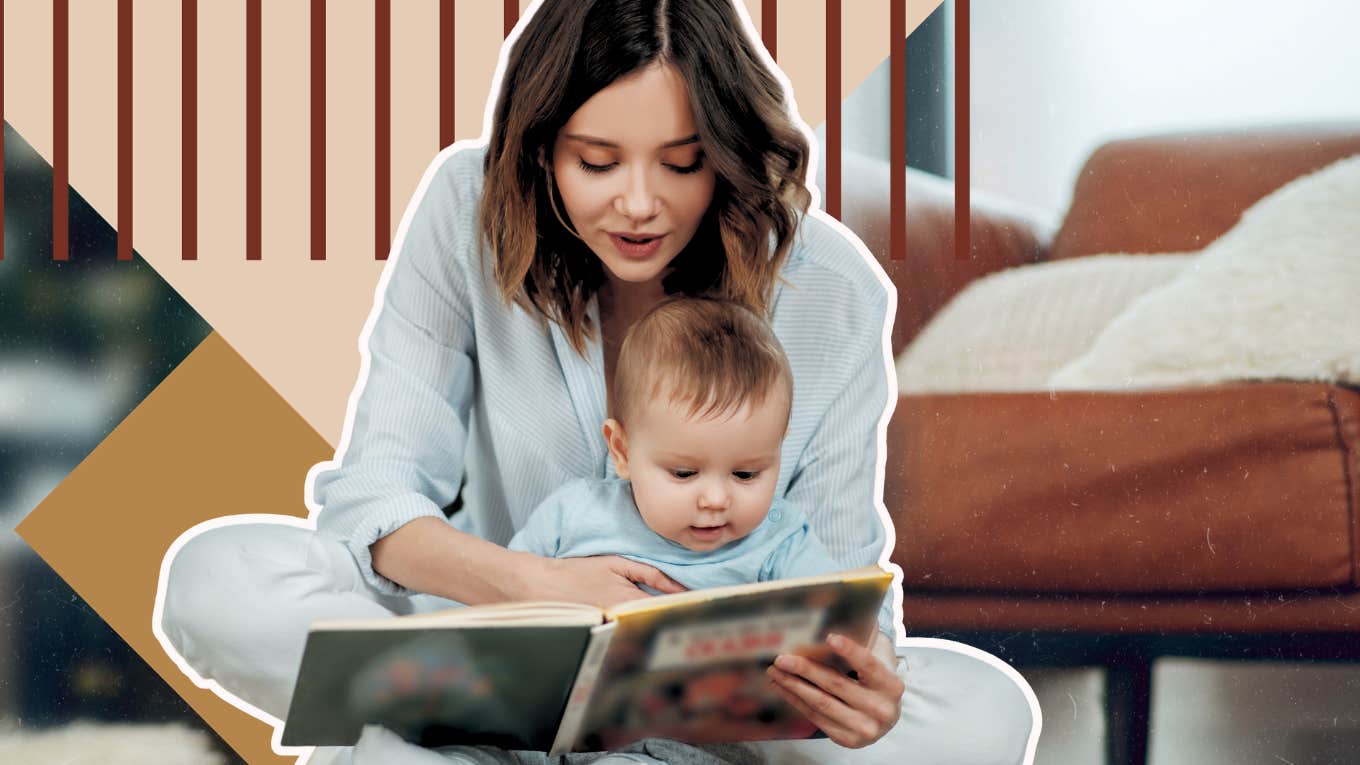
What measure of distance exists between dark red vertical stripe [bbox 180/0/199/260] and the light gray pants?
710mm

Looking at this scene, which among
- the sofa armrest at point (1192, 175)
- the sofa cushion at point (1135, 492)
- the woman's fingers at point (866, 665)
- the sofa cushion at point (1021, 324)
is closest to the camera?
the woman's fingers at point (866, 665)

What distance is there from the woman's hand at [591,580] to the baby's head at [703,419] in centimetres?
5

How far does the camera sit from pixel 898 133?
2.35 metres

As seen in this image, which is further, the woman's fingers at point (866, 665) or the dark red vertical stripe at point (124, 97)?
the dark red vertical stripe at point (124, 97)

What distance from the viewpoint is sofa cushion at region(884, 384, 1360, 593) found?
82.8 inches

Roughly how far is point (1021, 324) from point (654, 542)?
1.12 metres

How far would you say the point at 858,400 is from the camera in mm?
1695

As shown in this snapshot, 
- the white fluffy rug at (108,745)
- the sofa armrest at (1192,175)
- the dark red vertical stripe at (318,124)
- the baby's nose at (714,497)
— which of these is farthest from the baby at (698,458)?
the sofa armrest at (1192,175)

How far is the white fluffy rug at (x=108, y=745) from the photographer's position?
7.04 ft

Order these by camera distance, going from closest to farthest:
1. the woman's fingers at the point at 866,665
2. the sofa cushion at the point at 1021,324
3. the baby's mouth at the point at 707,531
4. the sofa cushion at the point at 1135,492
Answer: the woman's fingers at the point at 866,665 → the baby's mouth at the point at 707,531 → the sofa cushion at the point at 1135,492 → the sofa cushion at the point at 1021,324

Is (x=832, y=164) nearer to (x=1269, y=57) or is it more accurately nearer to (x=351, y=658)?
(x=1269, y=57)

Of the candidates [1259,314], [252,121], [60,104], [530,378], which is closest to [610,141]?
[530,378]

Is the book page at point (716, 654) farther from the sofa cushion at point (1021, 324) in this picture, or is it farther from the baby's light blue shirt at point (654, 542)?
the sofa cushion at point (1021, 324)

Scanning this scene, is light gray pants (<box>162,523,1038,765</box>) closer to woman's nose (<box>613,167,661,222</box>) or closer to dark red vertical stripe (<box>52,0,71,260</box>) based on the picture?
woman's nose (<box>613,167,661,222</box>)
